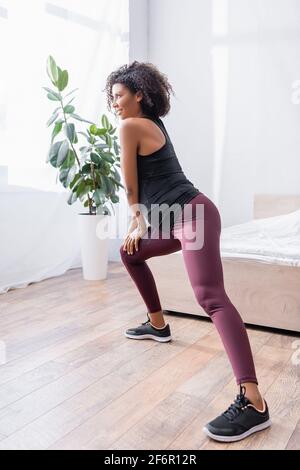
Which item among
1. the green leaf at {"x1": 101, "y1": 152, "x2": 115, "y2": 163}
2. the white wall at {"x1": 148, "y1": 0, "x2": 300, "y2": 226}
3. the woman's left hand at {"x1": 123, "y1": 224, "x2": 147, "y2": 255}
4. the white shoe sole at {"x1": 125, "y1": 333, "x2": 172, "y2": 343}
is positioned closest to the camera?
the woman's left hand at {"x1": 123, "y1": 224, "x2": 147, "y2": 255}

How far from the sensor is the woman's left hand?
181 cm

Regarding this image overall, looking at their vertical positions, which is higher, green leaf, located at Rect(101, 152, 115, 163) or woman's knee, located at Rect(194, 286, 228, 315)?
green leaf, located at Rect(101, 152, 115, 163)

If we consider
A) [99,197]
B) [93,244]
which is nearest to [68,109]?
[99,197]

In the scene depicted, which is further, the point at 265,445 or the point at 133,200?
the point at 133,200

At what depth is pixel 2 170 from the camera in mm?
3002

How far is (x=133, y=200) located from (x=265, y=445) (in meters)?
0.90

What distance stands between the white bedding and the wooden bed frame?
4 cm

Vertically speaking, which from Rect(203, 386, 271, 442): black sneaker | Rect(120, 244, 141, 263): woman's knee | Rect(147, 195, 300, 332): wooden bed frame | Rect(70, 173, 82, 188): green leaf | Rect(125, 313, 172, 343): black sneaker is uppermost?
Rect(70, 173, 82, 188): green leaf

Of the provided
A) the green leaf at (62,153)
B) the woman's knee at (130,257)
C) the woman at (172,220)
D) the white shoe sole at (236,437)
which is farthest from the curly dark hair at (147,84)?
the green leaf at (62,153)

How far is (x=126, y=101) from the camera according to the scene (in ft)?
5.37

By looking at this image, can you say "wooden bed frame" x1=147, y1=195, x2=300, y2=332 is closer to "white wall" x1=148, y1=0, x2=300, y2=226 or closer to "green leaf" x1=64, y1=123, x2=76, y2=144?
"green leaf" x1=64, y1=123, x2=76, y2=144

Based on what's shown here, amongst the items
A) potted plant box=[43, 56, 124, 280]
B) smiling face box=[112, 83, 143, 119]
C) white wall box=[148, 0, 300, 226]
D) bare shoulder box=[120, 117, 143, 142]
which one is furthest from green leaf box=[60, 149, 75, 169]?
bare shoulder box=[120, 117, 143, 142]
